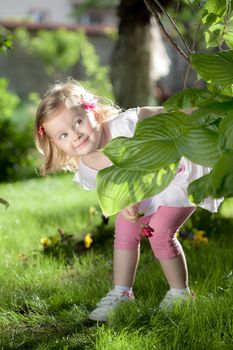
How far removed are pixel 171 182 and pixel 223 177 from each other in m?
1.24

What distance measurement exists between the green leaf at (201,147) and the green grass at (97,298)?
85cm

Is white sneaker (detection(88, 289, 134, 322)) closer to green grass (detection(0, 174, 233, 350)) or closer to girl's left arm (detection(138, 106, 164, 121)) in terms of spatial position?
green grass (detection(0, 174, 233, 350))

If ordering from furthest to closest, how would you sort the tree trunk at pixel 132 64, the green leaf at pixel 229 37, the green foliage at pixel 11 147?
the green foliage at pixel 11 147 → the tree trunk at pixel 132 64 → the green leaf at pixel 229 37

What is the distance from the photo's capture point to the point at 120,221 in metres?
2.55

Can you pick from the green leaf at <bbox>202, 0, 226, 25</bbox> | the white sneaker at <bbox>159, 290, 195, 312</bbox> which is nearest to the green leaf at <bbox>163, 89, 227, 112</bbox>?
the green leaf at <bbox>202, 0, 226, 25</bbox>

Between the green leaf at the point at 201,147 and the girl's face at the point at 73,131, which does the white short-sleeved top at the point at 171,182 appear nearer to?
the girl's face at the point at 73,131

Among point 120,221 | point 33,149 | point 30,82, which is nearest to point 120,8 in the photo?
point 33,149

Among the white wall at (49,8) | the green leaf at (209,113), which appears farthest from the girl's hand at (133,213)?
the white wall at (49,8)

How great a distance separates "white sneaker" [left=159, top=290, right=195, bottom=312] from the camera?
7.74 feet

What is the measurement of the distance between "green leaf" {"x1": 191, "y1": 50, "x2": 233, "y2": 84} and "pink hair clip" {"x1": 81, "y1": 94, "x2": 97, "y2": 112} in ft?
2.94

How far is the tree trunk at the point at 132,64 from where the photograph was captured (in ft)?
23.0

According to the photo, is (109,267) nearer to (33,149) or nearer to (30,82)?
(33,149)

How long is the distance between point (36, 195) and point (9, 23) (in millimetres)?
15370

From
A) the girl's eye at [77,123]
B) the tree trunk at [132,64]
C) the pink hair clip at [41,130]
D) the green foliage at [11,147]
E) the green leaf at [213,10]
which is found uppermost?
the green leaf at [213,10]
